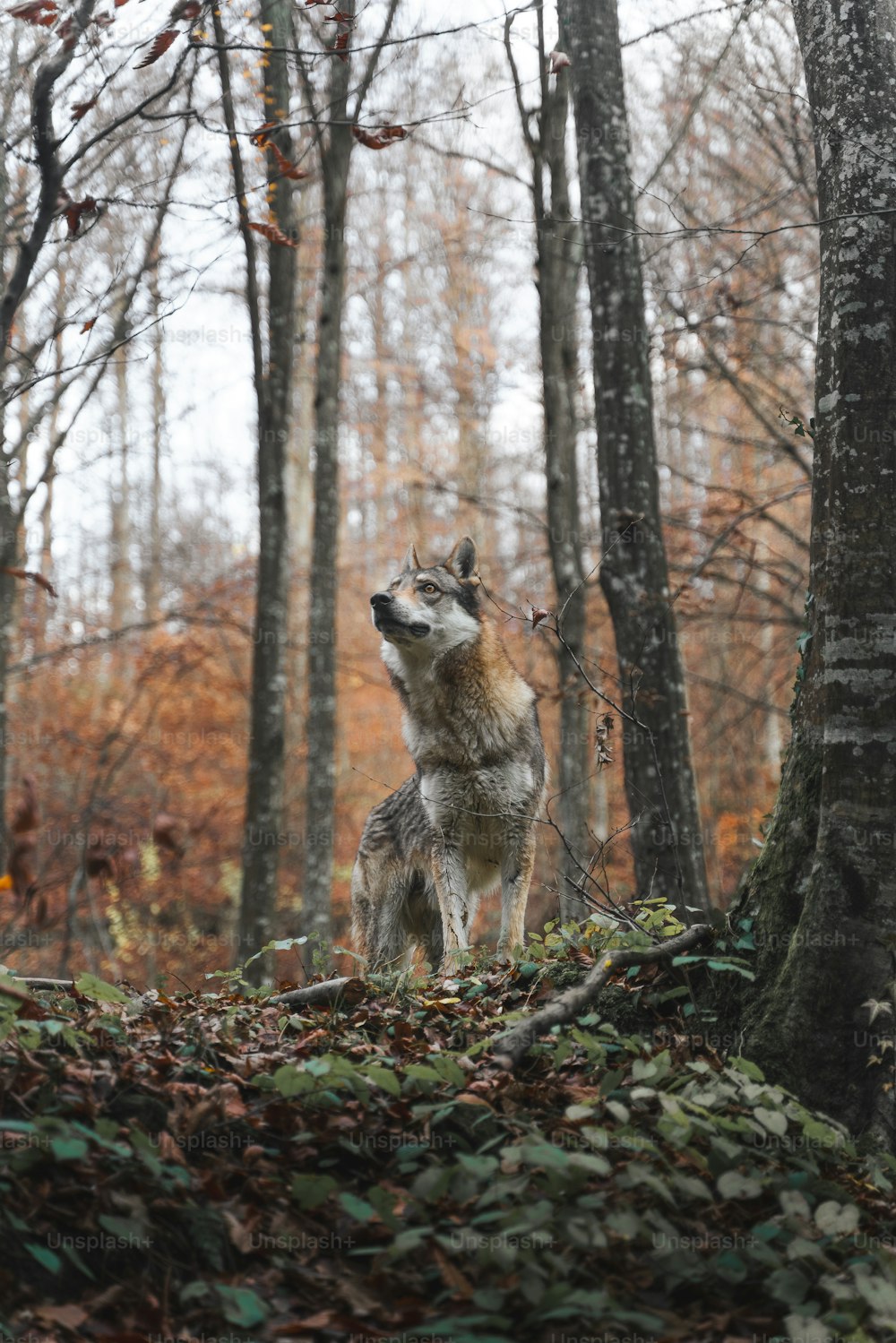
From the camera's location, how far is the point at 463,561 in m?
7.84

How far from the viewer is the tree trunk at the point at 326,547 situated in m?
12.4

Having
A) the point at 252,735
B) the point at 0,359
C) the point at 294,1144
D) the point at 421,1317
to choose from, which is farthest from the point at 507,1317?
the point at 252,735

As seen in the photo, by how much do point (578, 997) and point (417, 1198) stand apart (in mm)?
1183

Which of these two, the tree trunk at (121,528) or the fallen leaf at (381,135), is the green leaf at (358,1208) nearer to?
the fallen leaf at (381,135)

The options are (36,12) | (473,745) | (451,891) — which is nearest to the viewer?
(36,12)

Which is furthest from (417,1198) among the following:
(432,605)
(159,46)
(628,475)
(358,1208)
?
(628,475)

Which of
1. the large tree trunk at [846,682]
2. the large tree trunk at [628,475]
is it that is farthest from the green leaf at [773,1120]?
the large tree trunk at [628,475]

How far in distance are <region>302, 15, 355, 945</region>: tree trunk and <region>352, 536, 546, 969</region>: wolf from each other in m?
4.40

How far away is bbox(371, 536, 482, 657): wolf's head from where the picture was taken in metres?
7.30

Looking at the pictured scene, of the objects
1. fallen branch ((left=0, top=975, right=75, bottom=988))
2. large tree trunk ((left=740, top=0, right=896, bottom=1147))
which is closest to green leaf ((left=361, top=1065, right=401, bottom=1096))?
large tree trunk ((left=740, top=0, right=896, bottom=1147))

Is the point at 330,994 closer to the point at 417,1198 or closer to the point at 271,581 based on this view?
the point at 417,1198

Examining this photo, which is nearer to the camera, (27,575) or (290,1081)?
(290,1081)

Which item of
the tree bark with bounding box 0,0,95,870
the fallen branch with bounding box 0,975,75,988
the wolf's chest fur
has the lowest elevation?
the fallen branch with bounding box 0,975,75,988

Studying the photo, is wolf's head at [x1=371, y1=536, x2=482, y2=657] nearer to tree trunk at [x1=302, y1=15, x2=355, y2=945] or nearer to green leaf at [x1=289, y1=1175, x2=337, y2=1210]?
green leaf at [x1=289, y1=1175, x2=337, y2=1210]
